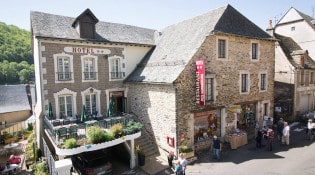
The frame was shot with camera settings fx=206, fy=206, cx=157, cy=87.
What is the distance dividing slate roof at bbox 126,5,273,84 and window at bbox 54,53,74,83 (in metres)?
4.31

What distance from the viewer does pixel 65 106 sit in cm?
1412

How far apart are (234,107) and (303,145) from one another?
16.3 ft

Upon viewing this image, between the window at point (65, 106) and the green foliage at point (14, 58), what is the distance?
48033 millimetres

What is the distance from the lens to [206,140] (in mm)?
14070

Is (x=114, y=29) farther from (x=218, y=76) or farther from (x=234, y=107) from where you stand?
(x=234, y=107)

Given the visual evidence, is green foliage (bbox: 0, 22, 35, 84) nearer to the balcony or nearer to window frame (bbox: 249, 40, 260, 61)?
the balcony

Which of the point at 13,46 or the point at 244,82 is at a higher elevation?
the point at 13,46

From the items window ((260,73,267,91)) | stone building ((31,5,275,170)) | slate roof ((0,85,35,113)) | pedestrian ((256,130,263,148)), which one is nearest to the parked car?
stone building ((31,5,275,170))

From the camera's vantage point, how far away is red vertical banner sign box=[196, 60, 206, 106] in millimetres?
12523

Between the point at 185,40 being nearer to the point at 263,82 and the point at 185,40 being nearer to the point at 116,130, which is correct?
the point at 263,82

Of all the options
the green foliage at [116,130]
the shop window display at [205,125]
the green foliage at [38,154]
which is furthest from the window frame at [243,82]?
the green foliage at [38,154]

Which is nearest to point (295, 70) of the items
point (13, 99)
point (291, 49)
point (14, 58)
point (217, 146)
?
point (291, 49)

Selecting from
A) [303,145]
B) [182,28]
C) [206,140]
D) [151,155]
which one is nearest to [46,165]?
[151,155]

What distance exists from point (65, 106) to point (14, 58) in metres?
54.9
